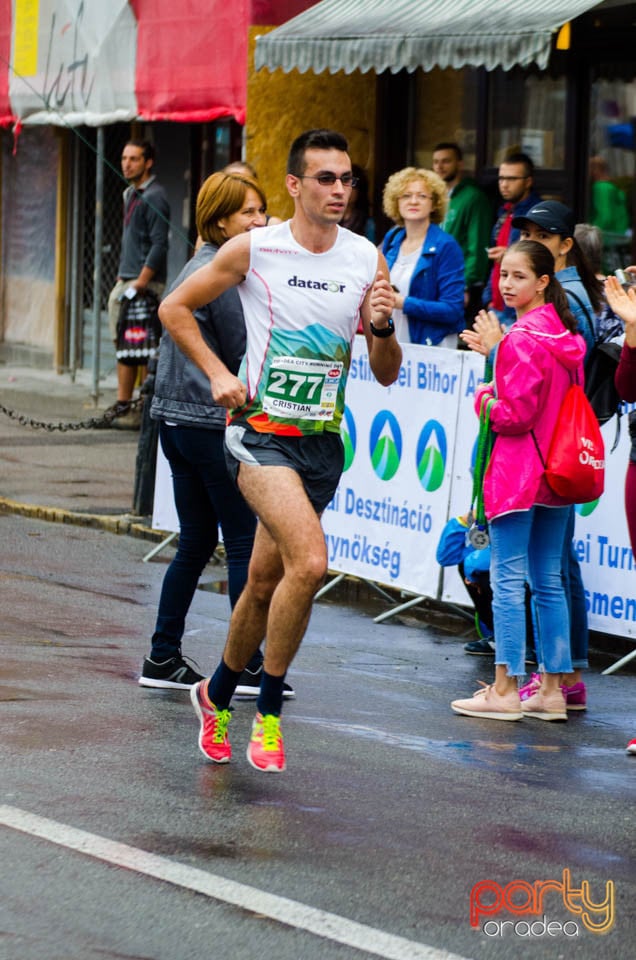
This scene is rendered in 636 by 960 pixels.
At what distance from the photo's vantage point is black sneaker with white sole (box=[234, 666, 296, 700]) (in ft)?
24.7

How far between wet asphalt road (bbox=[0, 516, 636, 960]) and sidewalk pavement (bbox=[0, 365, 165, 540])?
3.34 meters

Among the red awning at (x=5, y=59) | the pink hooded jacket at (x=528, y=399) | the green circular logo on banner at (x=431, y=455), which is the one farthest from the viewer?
the red awning at (x=5, y=59)

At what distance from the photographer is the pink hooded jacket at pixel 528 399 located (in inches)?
286

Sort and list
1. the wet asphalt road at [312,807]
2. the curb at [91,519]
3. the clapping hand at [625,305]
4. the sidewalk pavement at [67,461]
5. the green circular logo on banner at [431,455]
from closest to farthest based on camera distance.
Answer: the wet asphalt road at [312,807], the clapping hand at [625,305], the green circular logo on banner at [431,455], the curb at [91,519], the sidewalk pavement at [67,461]

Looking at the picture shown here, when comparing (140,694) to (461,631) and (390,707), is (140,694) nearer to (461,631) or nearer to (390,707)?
(390,707)

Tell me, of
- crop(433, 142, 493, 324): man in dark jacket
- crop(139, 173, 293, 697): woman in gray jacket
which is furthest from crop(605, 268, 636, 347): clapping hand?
crop(433, 142, 493, 324): man in dark jacket

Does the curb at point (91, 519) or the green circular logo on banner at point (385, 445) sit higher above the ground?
the green circular logo on banner at point (385, 445)

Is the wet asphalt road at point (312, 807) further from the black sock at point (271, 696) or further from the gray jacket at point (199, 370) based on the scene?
the gray jacket at point (199, 370)

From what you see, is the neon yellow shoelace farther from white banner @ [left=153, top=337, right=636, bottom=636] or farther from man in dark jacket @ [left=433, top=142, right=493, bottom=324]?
man in dark jacket @ [left=433, top=142, right=493, bottom=324]

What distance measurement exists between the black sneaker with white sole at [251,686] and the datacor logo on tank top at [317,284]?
1.93 m

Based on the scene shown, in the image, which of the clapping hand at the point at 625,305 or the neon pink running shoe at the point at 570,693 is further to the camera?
the neon pink running shoe at the point at 570,693

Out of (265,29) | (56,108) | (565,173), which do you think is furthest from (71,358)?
(565,173)

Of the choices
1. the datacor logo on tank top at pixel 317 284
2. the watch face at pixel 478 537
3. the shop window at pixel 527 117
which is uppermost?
the shop window at pixel 527 117

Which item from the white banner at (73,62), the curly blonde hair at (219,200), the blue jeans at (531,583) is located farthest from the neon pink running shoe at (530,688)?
the white banner at (73,62)
